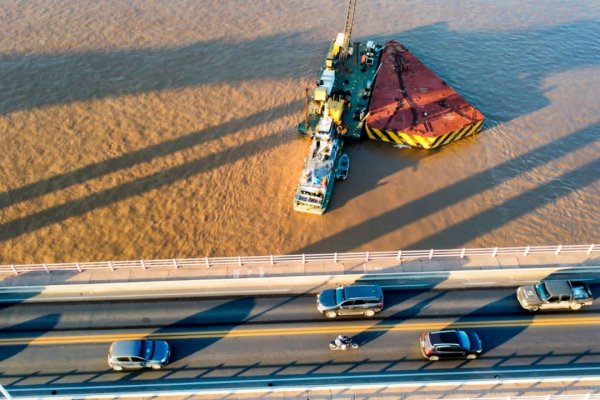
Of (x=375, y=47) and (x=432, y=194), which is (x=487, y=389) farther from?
(x=375, y=47)

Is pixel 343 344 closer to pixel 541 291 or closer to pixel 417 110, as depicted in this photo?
pixel 541 291

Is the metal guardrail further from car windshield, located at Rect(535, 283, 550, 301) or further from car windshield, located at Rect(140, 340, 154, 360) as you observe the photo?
car windshield, located at Rect(140, 340, 154, 360)

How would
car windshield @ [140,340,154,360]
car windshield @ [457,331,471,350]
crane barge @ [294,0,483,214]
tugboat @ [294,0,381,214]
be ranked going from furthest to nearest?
1. crane barge @ [294,0,483,214]
2. tugboat @ [294,0,381,214]
3. car windshield @ [457,331,471,350]
4. car windshield @ [140,340,154,360]

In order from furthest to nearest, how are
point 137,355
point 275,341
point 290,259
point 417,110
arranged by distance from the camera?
1. point 417,110
2. point 290,259
3. point 275,341
4. point 137,355

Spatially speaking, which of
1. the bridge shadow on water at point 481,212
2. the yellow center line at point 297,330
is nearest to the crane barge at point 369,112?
the bridge shadow on water at point 481,212

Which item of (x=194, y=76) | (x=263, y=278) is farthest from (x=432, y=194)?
(x=194, y=76)

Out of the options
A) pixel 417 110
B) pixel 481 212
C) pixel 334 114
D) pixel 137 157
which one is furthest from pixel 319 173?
pixel 137 157

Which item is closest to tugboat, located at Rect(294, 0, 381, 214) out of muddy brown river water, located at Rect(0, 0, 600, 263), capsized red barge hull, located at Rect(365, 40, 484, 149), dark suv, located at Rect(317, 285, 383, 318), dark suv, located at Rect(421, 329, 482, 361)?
muddy brown river water, located at Rect(0, 0, 600, 263)
